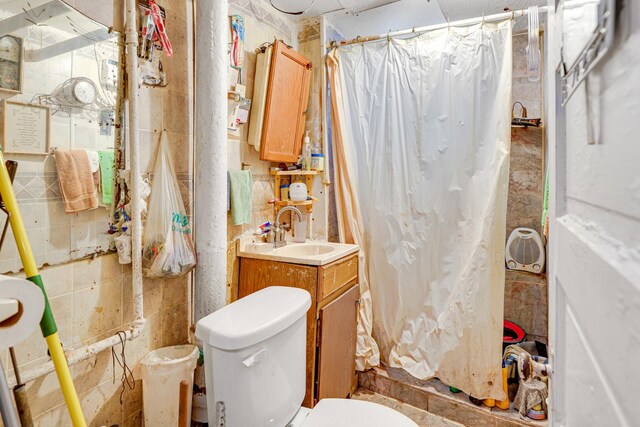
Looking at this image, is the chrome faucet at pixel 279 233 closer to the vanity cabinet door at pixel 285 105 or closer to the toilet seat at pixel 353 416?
the vanity cabinet door at pixel 285 105

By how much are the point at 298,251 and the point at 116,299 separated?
1.07m

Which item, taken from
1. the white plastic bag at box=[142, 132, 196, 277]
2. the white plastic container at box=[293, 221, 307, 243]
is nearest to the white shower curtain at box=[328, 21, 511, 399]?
the white plastic container at box=[293, 221, 307, 243]

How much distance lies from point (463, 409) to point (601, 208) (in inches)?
78.0

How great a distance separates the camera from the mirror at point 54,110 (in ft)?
3.31

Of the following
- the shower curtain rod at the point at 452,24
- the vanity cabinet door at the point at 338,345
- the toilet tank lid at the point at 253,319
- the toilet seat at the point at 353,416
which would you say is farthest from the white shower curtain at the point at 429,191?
the toilet tank lid at the point at 253,319

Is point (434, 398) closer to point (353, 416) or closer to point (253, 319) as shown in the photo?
point (353, 416)

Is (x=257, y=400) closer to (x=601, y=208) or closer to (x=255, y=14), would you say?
(x=601, y=208)

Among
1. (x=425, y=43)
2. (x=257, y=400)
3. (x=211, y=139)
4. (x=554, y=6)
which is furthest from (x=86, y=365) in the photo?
(x=425, y=43)

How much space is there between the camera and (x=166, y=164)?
1.46 meters

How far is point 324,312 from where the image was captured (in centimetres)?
172

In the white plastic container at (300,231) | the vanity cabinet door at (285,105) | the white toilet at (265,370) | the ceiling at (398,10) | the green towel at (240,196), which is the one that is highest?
the ceiling at (398,10)

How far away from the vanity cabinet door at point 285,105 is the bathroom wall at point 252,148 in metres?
0.11

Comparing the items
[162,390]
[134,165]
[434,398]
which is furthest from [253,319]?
[434,398]

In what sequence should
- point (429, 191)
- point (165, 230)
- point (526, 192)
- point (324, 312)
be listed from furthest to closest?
point (526, 192) → point (429, 191) → point (324, 312) → point (165, 230)
